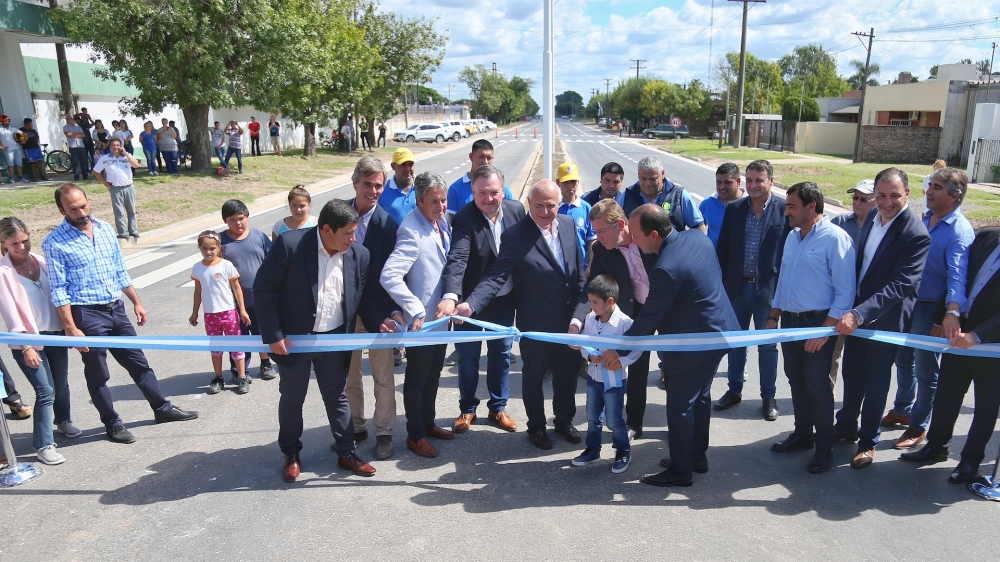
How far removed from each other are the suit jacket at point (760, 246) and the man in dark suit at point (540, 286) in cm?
157

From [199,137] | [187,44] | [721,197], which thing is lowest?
[721,197]

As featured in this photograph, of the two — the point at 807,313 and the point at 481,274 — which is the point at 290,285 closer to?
the point at 481,274

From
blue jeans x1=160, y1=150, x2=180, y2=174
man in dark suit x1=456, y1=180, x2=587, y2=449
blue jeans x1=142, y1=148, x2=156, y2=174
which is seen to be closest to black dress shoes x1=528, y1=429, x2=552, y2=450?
man in dark suit x1=456, y1=180, x2=587, y2=449

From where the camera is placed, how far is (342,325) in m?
4.60

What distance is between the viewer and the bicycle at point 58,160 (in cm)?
2208

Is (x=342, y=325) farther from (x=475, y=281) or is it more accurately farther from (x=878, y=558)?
(x=878, y=558)

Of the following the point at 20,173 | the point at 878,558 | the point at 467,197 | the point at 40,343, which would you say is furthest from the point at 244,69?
the point at 878,558

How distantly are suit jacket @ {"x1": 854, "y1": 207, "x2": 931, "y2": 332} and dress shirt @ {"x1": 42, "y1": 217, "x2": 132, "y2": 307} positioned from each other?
5.28 m

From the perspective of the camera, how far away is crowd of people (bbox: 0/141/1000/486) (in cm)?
434

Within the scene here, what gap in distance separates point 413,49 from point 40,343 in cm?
3898

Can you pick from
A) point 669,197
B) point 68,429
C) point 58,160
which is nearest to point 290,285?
point 68,429

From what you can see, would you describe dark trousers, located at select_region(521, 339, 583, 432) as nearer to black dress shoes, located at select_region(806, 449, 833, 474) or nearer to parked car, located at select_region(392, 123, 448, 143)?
black dress shoes, located at select_region(806, 449, 833, 474)

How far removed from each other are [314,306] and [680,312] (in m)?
2.38

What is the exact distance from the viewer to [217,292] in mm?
6023
